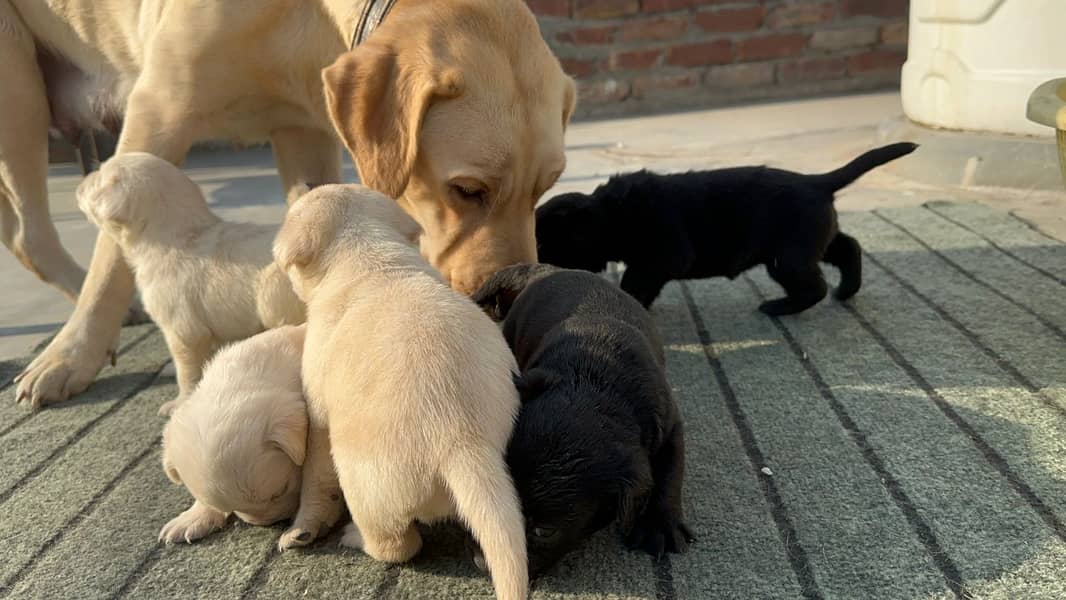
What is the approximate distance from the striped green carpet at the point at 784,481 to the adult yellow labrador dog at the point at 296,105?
2.04 ft

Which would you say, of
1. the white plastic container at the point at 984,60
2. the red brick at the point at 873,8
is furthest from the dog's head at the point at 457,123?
the red brick at the point at 873,8

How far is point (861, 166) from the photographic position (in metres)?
2.75

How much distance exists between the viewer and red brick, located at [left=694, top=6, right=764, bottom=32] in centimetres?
741

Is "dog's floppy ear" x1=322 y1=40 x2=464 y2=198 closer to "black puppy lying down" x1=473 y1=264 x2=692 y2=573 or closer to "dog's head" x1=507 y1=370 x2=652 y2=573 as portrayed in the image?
"black puppy lying down" x1=473 y1=264 x2=692 y2=573

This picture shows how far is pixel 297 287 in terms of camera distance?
74.8 inches

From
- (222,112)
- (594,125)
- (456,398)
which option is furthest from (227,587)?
(594,125)

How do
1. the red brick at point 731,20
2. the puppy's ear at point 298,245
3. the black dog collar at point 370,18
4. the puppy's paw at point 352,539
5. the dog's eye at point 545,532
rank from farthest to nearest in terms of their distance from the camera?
the red brick at point 731,20 → the black dog collar at point 370,18 → the puppy's ear at point 298,245 → the puppy's paw at point 352,539 → the dog's eye at point 545,532

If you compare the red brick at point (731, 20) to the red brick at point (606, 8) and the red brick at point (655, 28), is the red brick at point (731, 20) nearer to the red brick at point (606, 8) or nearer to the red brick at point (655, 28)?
the red brick at point (655, 28)

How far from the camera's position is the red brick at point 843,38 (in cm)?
749

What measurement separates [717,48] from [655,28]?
595mm

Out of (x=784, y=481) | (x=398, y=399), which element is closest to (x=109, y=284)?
(x=398, y=399)

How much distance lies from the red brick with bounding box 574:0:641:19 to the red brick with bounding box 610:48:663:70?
34 centimetres

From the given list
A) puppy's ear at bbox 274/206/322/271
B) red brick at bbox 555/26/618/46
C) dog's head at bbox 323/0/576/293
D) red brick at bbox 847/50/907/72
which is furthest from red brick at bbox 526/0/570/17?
puppy's ear at bbox 274/206/322/271

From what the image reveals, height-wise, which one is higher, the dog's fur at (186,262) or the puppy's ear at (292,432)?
the dog's fur at (186,262)
